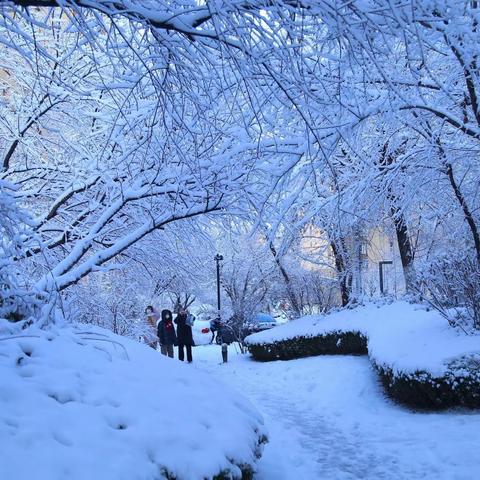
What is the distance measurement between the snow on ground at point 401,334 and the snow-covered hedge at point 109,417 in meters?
3.42

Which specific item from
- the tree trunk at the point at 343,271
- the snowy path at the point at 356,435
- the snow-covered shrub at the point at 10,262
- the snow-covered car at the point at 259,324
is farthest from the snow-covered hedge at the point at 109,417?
the snow-covered car at the point at 259,324

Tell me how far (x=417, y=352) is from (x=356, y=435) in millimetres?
1795

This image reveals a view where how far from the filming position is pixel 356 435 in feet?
21.5

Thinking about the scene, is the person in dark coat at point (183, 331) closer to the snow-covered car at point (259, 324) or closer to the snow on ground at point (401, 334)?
the snow on ground at point (401, 334)

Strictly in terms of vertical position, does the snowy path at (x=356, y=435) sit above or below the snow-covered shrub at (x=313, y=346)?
below

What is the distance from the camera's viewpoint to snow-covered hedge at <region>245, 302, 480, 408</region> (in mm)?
6949

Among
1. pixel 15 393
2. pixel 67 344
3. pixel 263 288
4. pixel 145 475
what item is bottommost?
pixel 145 475

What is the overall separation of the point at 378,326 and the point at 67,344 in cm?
863

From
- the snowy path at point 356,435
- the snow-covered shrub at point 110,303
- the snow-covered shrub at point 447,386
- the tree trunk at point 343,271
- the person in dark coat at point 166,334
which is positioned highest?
the tree trunk at point 343,271

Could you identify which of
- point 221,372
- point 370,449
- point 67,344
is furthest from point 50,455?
point 221,372

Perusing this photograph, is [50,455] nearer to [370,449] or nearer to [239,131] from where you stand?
[370,449]

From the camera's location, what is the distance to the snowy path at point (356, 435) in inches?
201

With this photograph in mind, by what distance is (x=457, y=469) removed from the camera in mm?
4914

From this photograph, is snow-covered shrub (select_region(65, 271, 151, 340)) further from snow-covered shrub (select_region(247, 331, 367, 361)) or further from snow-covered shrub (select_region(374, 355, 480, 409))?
snow-covered shrub (select_region(374, 355, 480, 409))
